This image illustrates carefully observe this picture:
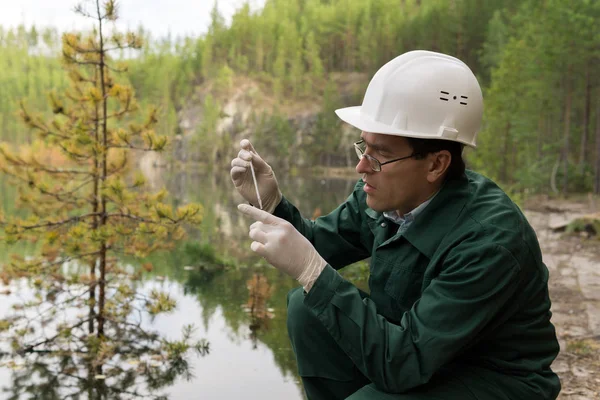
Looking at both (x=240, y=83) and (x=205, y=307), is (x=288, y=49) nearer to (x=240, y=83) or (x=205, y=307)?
(x=240, y=83)

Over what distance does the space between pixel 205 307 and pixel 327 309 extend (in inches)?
129

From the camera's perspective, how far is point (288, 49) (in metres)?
56.6

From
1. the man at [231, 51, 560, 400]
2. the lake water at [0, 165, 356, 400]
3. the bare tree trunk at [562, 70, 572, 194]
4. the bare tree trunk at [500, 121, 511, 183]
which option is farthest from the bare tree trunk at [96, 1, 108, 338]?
the bare tree trunk at [500, 121, 511, 183]

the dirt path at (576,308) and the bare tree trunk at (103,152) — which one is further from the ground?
the bare tree trunk at (103,152)

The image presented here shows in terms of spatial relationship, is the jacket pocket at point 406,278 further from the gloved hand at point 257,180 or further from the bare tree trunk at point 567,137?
the bare tree trunk at point 567,137

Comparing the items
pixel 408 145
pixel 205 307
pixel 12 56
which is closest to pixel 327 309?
pixel 408 145

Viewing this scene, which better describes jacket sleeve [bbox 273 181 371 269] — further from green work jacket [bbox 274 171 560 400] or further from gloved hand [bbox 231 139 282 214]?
green work jacket [bbox 274 171 560 400]

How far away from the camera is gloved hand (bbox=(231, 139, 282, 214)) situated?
83.7 inches

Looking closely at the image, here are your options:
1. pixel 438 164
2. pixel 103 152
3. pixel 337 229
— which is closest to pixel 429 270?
pixel 438 164

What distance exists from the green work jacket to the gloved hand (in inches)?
21.5

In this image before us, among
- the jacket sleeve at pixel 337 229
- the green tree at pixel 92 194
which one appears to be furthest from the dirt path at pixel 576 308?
the green tree at pixel 92 194

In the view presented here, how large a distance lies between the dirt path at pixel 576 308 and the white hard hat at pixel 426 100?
1627 millimetres

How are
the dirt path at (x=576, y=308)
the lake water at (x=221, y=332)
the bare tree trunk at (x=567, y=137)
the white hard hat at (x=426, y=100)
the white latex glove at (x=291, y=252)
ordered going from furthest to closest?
the bare tree trunk at (x=567, y=137) → the lake water at (x=221, y=332) → the dirt path at (x=576, y=308) → the white hard hat at (x=426, y=100) → the white latex glove at (x=291, y=252)

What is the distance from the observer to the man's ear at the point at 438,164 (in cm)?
171
